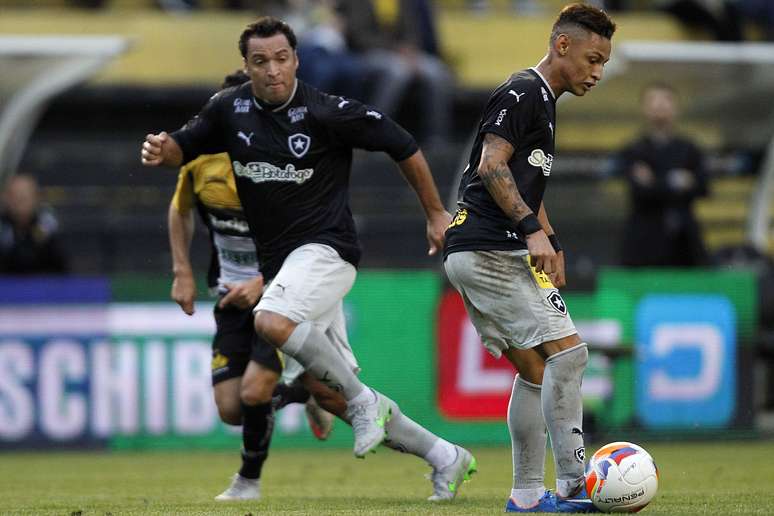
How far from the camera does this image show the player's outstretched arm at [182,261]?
319 inches

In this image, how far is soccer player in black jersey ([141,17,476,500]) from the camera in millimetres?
7355

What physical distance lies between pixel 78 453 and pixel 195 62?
20.3 ft

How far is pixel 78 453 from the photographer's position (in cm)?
1196

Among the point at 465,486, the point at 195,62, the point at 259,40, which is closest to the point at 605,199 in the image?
the point at 195,62

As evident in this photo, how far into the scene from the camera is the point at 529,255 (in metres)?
6.45

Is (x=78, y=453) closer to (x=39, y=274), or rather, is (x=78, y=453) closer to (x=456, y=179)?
(x=39, y=274)

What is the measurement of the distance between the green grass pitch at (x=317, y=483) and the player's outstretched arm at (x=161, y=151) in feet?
5.44

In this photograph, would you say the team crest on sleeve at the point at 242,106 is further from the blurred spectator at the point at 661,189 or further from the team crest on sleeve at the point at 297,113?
the blurred spectator at the point at 661,189

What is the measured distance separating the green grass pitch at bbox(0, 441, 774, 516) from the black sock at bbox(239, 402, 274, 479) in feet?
0.68

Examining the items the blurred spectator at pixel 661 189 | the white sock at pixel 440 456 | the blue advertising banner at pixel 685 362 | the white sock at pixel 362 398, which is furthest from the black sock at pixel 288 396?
the blurred spectator at pixel 661 189

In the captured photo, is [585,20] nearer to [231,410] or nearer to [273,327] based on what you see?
[273,327]

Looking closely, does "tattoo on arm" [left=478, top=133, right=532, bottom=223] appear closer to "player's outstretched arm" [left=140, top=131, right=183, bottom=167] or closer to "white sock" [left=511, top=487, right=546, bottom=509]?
"white sock" [left=511, top=487, right=546, bottom=509]

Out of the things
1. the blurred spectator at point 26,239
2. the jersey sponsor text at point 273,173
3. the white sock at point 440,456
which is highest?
the jersey sponsor text at point 273,173

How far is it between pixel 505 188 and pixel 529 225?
0.61 feet
